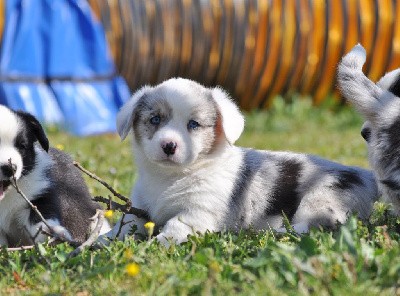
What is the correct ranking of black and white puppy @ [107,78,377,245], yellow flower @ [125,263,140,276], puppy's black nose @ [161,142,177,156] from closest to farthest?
yellow flower @ [125,263,140,276], puppy's black nose @ [161,142,177,156], black and white puppy @ [107,78,377,245]

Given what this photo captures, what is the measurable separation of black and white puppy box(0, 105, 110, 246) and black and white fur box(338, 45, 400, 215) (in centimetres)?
156

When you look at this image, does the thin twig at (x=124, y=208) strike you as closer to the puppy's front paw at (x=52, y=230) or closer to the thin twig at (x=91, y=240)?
the thin twig at (x=91, y=240)

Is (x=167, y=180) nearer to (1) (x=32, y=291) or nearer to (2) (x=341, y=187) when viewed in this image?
(2) (x=341, y=187)

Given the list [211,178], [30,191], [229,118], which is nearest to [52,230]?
[30,191]

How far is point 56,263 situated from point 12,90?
19.0ft

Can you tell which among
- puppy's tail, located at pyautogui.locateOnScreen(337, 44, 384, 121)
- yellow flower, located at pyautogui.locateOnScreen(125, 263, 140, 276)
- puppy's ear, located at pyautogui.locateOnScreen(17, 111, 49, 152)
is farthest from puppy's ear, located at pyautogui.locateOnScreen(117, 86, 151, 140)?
yellow flower, located at pyautogui.locateOnScreen(125, 263, 140, 276)

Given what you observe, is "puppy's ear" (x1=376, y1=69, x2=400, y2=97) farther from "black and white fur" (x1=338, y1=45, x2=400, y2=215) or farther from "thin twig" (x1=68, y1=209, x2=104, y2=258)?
"thin twig" (x1=68, y1=209, x2=104, y2=258)

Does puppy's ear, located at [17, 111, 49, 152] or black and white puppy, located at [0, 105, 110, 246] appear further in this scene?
puppy's ear, located at [17, 111, 49, 152]

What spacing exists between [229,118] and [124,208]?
729 millimetres

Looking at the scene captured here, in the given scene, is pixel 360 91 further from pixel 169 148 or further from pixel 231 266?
pixel 231 266

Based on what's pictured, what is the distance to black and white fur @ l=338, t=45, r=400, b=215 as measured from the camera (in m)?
4.34

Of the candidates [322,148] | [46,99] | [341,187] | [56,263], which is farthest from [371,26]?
[56,263]

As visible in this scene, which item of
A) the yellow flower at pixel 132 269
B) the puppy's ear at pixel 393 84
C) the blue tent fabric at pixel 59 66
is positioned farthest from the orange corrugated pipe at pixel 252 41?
the yellow flower at pixel 132 269

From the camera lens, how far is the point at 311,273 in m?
3.36
